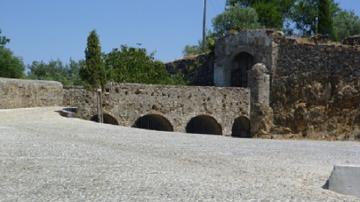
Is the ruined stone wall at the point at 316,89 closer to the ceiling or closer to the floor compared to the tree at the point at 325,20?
closer to the floor

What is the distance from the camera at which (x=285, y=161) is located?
46.9 feet

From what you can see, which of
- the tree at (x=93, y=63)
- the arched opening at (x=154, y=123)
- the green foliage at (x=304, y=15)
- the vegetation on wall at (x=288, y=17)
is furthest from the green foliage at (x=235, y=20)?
the tree at (x=93, y=63)

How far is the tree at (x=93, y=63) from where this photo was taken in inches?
1020

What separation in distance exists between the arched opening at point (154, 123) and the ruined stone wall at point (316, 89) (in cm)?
613

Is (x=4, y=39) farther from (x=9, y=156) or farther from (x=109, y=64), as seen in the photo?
(x=9, y=156)

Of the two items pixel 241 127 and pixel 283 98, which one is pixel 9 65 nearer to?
pixel 241 127

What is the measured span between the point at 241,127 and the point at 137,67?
712 cm

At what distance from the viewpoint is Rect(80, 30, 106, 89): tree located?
25.9 metres

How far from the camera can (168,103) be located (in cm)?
2984

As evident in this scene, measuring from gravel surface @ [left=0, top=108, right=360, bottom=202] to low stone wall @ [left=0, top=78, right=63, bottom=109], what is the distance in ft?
21.6

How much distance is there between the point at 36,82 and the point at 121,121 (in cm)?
437

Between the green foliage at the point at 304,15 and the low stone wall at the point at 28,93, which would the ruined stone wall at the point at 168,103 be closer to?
the low stone wall at the point at 28,93

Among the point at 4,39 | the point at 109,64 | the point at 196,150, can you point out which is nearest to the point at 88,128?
the point at 196,150

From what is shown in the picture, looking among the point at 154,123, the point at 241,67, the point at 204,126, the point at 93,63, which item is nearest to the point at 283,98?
the point at 241,67
